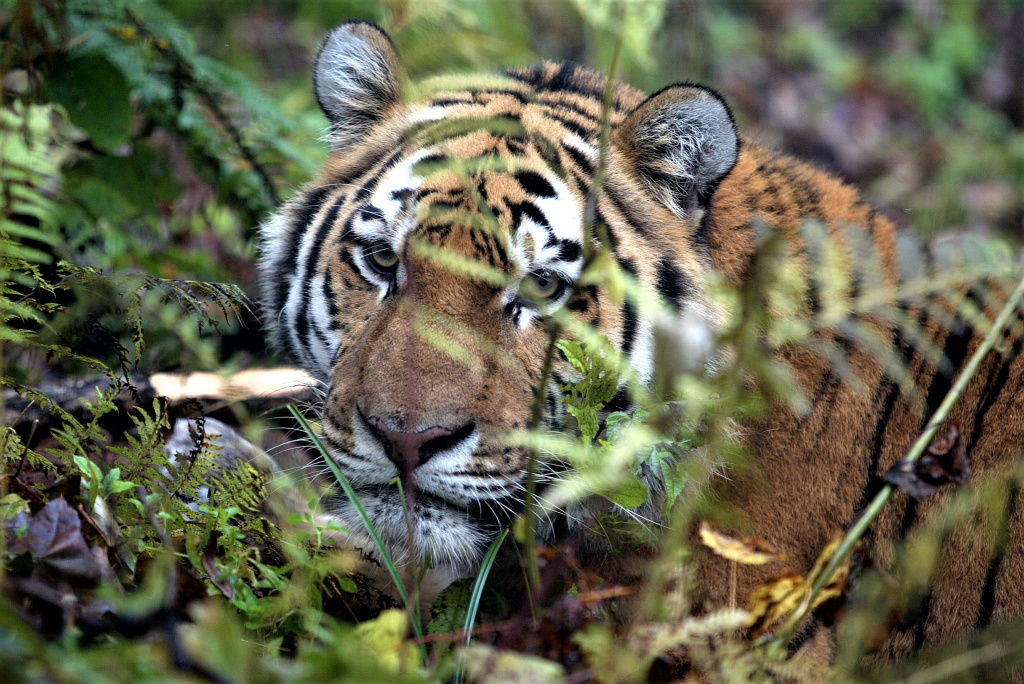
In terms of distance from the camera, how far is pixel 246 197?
3.55m

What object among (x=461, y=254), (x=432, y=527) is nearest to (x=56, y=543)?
(x=432, y=527)

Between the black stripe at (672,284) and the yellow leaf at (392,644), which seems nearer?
the yellow leaf at (392,644)

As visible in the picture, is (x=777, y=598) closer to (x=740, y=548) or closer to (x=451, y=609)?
(x=740, y=548)

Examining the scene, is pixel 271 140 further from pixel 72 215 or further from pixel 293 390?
pixel 293 390

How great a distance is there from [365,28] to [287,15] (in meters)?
4.13

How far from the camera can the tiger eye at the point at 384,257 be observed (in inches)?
95.7

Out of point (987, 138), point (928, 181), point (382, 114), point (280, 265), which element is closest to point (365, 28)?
point (382, 114)

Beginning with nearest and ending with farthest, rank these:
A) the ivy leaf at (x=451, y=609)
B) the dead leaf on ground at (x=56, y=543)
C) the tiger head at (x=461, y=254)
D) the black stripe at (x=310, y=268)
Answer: the dead leaf on ground at (x=56, y=543), the ivy leaf at (x=451, y=609), the tiger head at (x=461, y=254), the black stripe at (x=310, y=268)

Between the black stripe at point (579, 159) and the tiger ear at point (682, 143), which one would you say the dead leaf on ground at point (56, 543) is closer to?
the black stripe at point (579, 159)

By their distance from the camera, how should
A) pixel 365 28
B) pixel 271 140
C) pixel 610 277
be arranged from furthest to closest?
pixel 271 140 → pixel 365 28 → pixel 610 277

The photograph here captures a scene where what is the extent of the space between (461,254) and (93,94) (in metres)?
1.49

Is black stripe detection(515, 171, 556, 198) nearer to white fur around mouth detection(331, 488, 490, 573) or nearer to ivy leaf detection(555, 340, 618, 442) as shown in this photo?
ivy leaf detection(555, 340, 618, 442)

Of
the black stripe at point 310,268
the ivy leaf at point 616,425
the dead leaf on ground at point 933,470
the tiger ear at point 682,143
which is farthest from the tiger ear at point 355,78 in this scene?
the dead leaf on ground at point 933,470

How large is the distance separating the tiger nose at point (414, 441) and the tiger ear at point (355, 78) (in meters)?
1.28
